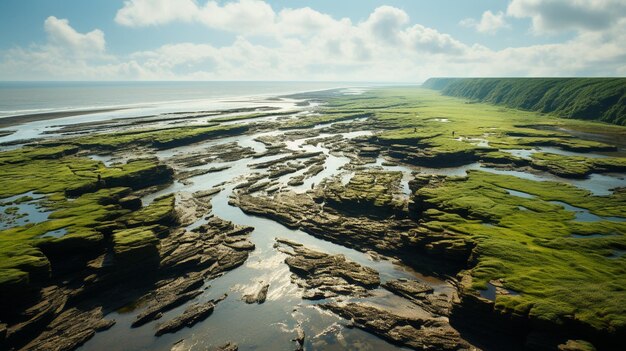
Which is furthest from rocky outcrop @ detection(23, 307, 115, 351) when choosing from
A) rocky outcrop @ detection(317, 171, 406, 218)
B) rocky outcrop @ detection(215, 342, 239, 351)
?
rocky outcrop @ detection(317, 171, 406, 218)

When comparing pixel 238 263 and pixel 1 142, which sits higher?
pixel 1 142

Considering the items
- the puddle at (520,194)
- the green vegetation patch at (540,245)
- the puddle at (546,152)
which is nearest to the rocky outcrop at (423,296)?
the green vegetation patch at (540,245)

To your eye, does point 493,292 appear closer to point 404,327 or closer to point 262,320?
point 404,327

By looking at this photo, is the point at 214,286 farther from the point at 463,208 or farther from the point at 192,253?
the point at 463,208

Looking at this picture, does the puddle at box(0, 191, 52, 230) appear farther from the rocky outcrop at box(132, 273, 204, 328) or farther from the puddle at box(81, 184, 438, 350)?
the puddle at box(81, 184, 438, 350)

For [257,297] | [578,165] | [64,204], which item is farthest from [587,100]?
[64,204]

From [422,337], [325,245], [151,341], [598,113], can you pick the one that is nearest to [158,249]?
[151,341]

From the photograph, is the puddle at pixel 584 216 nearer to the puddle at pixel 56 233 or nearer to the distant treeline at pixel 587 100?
the puddle at pixel 56 233
